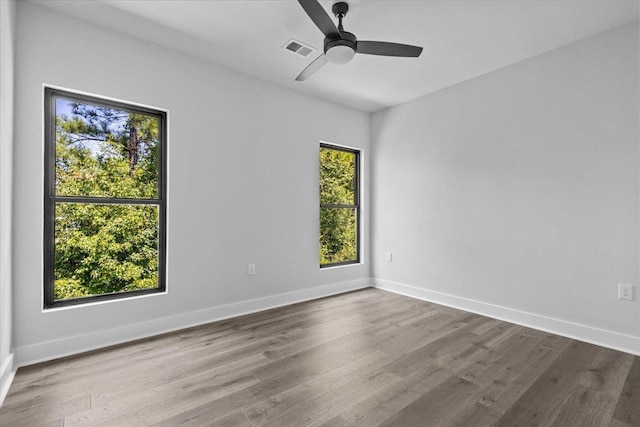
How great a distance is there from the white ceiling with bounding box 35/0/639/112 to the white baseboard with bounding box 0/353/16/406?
2578mm

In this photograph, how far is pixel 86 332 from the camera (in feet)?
8.32

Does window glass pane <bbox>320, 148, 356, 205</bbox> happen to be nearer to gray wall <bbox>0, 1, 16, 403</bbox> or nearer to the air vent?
the air vent

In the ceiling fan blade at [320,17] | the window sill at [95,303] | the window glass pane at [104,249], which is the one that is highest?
the ceiling fan blade at [320,17]

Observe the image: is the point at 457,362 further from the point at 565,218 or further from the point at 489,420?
the point at 565,218

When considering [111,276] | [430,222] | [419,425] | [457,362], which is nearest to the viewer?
[419,425]

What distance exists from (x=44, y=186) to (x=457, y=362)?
3.44m

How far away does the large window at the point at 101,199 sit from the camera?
2518 mm

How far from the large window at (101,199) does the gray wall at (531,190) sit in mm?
3064

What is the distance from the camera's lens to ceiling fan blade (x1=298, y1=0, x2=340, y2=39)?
1883 millimetres

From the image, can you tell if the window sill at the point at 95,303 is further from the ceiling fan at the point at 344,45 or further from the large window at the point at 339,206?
the ceiling fan at the point at 344,45

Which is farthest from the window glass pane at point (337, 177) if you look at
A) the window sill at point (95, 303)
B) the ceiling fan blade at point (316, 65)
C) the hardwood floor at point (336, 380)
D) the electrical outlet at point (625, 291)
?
the electrical outlet at point (625, 291)

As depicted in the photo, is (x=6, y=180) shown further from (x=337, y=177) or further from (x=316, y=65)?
(x=337, y=177)

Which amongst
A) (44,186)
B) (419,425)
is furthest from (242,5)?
(419,425)

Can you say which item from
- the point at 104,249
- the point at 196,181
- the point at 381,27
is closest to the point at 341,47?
the point at 381,27
